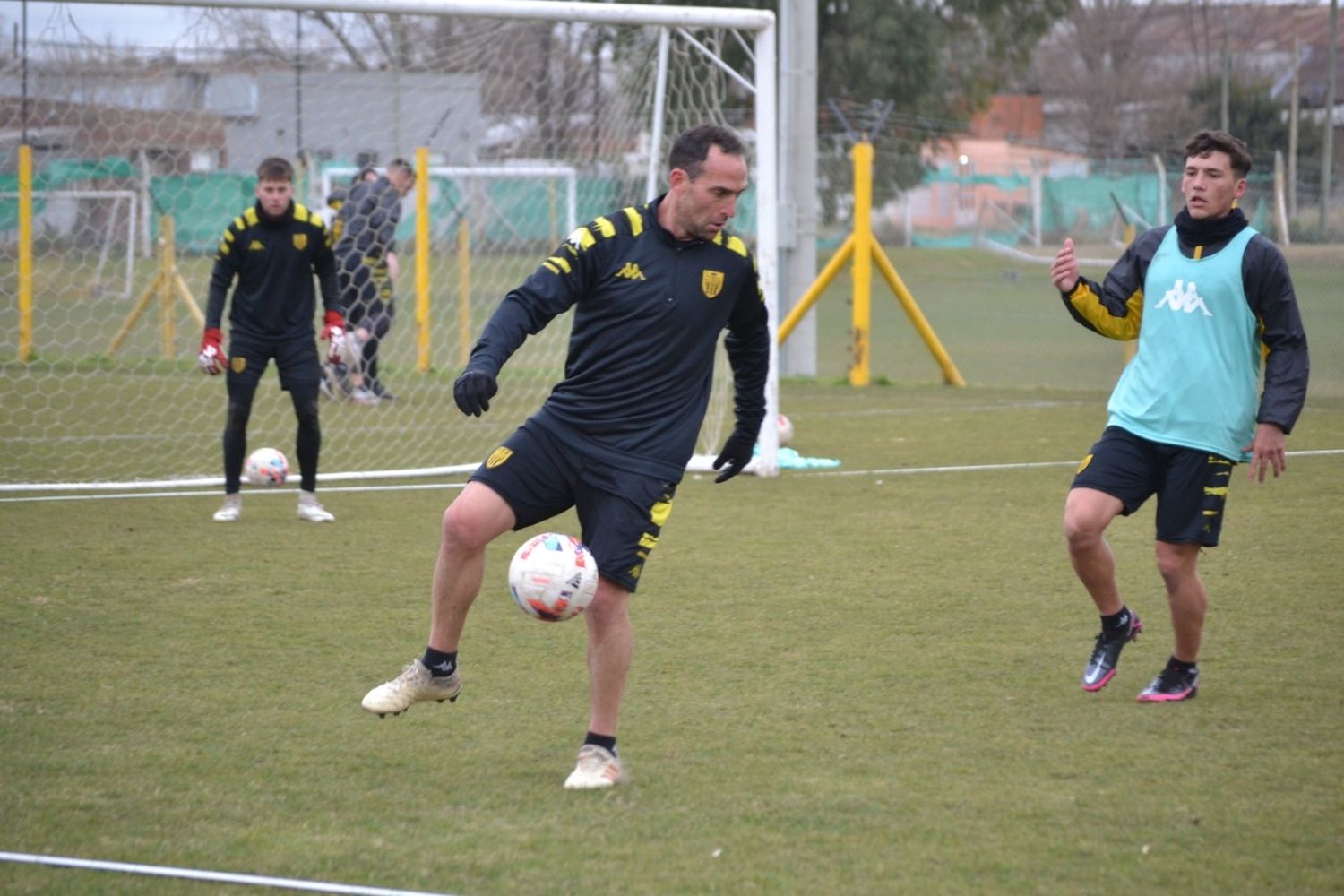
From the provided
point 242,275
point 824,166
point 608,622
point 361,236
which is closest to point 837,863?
point 608,622

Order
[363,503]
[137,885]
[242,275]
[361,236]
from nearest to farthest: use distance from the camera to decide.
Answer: [137,885]
[242,275]
[363,503]
[361,236]

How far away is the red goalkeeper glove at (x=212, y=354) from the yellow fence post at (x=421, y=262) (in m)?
6.46

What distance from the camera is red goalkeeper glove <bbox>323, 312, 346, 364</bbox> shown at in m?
9.02

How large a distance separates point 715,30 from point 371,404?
5031mm

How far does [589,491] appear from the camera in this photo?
4785 mm

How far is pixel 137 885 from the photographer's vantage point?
3.84 metres

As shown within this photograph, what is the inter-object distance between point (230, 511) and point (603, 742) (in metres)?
5.08

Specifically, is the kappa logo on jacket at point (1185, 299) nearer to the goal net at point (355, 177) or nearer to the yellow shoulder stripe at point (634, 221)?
the yellow shoulder stripe at point (634, 221)

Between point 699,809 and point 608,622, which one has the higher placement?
point 608,622

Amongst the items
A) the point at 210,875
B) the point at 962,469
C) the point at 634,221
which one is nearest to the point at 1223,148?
the point at 634,221

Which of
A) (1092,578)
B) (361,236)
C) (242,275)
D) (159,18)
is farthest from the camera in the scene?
Result: (361,236)

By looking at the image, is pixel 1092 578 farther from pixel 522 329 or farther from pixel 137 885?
pixel 137 885

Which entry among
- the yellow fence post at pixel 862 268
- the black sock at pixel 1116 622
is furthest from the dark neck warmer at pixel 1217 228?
the yellow fence post at pixel 862 268

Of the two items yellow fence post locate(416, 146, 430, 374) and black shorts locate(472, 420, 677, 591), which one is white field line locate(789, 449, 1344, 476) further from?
black shorts locate(472, 420, 677, 591)
